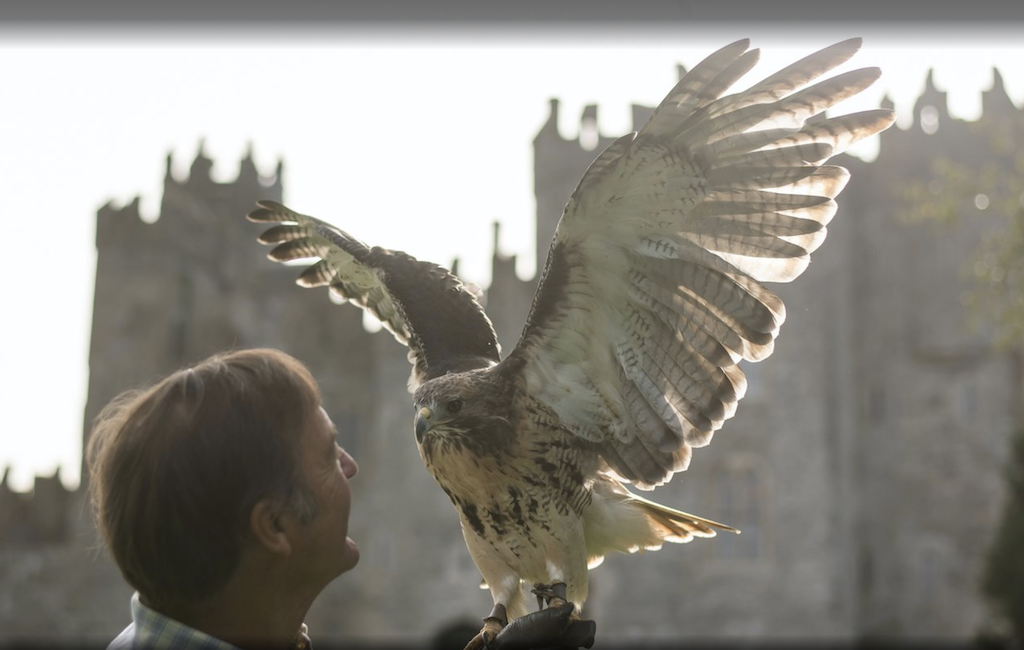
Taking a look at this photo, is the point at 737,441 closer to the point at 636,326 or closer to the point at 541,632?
the point at 636,326

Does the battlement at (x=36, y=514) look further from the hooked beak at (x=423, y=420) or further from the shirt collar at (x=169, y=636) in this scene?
the shirt collar at (x=169, y=636)

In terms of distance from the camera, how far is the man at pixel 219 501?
7.43ft

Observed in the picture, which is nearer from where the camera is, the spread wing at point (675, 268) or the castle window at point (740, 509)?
the spread wing at point (675, 268)

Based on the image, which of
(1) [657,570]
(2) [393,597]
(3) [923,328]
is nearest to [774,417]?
(1) [657,570]

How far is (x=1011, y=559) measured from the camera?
20.1 meters

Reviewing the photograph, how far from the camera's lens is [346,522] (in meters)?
2.58

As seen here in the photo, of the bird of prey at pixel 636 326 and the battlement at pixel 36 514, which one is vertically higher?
the bird of prey at pixel 636 326

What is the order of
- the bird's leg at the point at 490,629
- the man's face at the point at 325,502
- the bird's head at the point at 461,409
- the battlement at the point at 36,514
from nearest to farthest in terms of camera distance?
the man's face at the point at 325,502 < the bird's leg at the point at 490,629 < the bird's head at the point at 461,409 < the battlement at the point at 36,514

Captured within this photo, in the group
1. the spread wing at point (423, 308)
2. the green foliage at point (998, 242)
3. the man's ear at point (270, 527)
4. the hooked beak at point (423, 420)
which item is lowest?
the man's ear at point (270, 527)

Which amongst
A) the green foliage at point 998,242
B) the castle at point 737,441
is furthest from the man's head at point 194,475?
the castle at point 737,441

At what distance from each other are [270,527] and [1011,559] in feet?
66.2

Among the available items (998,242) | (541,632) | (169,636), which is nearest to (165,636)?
(169,636)

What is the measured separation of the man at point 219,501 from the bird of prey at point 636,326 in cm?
91

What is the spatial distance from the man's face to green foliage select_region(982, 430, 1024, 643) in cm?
1940
